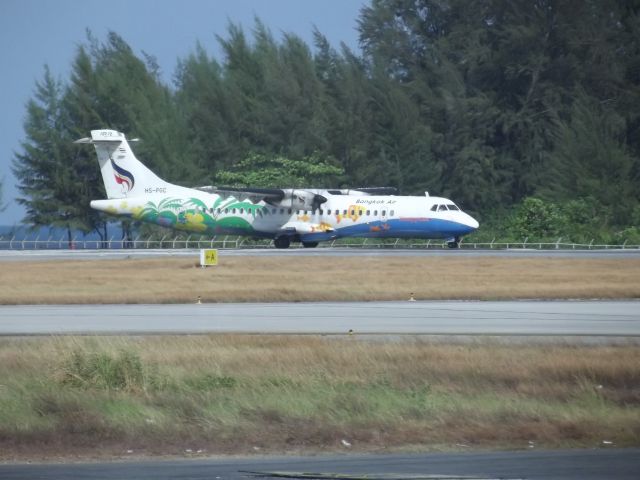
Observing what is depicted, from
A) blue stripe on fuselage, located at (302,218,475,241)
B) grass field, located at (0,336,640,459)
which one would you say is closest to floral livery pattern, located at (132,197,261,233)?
blue stripe on fuselage, located at (302,218,475,241)

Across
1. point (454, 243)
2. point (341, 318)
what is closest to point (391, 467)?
→ point (341, 318)

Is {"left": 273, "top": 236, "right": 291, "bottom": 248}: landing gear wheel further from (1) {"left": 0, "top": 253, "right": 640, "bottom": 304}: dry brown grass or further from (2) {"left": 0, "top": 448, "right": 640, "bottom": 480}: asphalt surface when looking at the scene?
(2) {"left": 0, "top": 448, "right": 640, "bottom": 480}: asphalt surface

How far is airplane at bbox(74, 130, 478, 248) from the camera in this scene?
58.5 m

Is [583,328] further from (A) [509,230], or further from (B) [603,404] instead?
(A) [509,230]

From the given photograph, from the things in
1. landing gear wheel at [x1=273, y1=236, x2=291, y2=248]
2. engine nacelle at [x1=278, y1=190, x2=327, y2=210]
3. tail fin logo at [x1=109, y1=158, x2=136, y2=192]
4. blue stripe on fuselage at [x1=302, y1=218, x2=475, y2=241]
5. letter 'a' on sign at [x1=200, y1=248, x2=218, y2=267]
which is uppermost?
tail fin logo at [x1=109, y1=158, x2=136, y2=192]

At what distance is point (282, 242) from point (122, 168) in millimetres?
9580

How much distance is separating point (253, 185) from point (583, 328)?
51.8 metres

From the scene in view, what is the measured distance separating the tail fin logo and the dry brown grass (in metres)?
13.5

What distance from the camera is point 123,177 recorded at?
2534 inches

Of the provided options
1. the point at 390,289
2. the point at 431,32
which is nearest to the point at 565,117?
the point at 431,32

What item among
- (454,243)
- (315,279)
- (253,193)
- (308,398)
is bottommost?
(308,398)

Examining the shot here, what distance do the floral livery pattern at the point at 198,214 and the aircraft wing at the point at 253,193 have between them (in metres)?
0.43

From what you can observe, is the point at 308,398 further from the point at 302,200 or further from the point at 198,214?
the point at 198,214

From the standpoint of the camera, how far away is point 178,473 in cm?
1232
